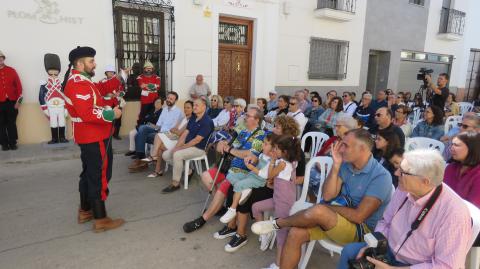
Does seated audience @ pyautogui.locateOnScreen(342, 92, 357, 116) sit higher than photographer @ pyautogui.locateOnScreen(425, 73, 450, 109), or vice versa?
photographer @ pyautogui.locateOnScreen(425, 73, 450, 109)

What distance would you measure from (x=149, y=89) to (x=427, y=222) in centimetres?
599

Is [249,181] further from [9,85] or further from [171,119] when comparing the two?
[9,85]

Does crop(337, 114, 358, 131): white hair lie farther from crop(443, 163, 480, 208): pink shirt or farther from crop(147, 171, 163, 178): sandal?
crop(147, 171, 163, 178): sandal

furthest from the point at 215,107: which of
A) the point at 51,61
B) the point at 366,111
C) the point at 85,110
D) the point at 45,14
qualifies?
the point at 85,110

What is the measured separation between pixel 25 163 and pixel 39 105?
1455mm

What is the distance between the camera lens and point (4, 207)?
12.2 ft

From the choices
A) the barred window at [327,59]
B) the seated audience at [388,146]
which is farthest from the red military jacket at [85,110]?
the barred window at [327,59]

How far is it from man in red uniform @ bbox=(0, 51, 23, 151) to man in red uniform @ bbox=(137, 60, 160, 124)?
215 centimetres

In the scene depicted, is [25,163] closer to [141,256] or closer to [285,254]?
[141,256]

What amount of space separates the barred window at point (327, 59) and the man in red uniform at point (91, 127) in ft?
25.5

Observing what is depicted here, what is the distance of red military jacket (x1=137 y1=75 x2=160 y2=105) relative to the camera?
6.81 meters

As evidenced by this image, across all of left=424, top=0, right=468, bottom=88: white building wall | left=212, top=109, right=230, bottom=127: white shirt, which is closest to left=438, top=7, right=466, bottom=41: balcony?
left=424, top=0, right=468, bottom=88: white building wall

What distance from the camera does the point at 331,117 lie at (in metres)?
5.92

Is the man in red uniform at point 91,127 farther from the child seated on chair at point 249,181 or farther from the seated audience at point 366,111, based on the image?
the seated audience at point 366,111
